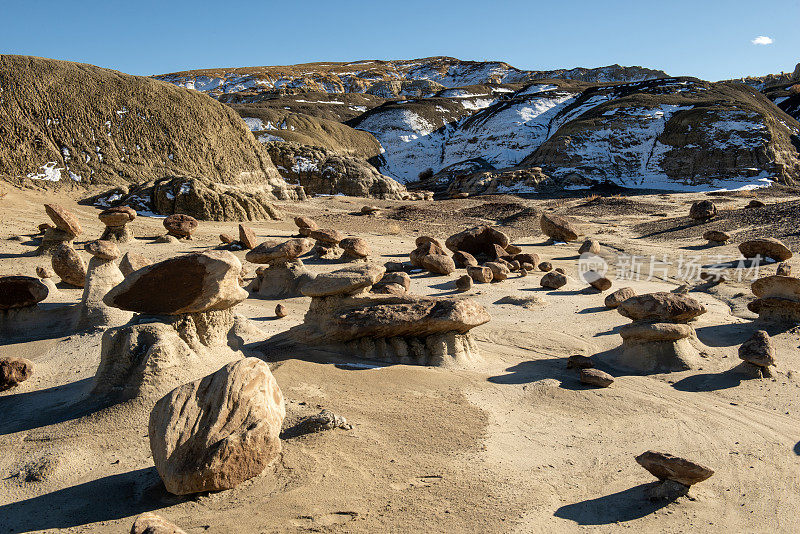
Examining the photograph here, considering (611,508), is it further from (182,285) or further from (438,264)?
(438,264)

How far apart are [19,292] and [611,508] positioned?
19.8 ft

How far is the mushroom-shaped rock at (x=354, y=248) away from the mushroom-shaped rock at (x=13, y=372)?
6.12 meters

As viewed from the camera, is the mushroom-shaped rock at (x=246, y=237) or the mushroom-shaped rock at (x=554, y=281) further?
the mushroom-shaped rock at (x=246, y=237)

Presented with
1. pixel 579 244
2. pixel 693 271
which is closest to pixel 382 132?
pixel 579 244

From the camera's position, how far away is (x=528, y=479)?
3492mm

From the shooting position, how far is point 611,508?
324cm

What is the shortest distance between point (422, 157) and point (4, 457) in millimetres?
40766

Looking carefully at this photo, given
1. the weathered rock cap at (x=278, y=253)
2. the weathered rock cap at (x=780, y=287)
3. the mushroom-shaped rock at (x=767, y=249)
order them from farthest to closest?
the mushroom-shaped rock at (x=767, y=249) → the weathered rock cap at (x=278, y=253) → the weathered rock cap at (x=780, y=287)

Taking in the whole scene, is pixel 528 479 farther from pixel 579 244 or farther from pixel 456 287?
pixel 579 244

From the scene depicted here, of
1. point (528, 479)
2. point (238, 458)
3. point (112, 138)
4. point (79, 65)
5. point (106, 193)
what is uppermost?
point (79, 65)

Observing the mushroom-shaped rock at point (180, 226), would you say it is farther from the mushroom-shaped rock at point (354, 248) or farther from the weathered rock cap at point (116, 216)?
the mushroom-shaped rock at point (354, 248)

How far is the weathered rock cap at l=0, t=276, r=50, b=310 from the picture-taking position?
6.03 metres

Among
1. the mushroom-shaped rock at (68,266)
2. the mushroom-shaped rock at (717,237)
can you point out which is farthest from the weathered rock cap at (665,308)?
the mushroom-shaped rock at (717,237)

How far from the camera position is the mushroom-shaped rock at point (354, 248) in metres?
10.4
